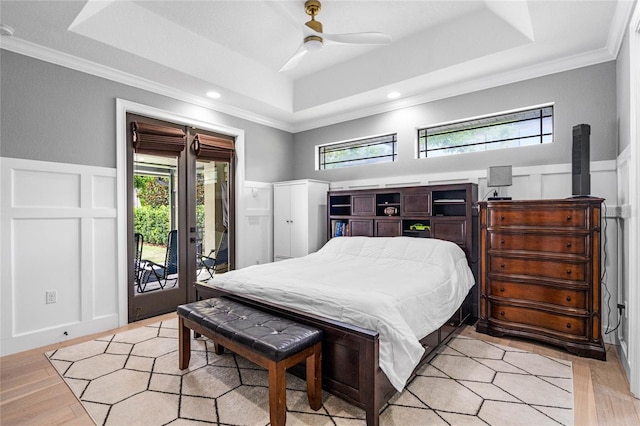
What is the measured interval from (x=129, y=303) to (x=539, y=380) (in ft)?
12.8

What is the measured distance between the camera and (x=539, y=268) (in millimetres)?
2914

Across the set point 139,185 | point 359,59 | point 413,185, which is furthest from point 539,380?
point 139,185

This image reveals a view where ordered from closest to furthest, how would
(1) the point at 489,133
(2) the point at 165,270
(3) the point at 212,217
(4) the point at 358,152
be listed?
(1) the point at 489,133 → (2) the point at 165,270 → (3) the point at 212,217 → (4) the point at 358,152

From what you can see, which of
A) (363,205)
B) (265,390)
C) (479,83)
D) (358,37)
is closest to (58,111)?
(358,37)

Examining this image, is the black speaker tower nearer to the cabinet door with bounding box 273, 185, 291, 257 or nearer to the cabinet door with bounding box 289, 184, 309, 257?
the cabinet door with bounding box 289, 184, 309, 257

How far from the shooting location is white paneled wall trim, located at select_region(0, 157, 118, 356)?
278 cm

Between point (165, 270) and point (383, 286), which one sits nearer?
point (383, 286)

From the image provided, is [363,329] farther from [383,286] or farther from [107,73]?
[107,73]

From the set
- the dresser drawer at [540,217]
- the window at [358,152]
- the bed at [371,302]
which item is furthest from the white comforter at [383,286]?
the window at [358,152]

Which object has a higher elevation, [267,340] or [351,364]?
[267,340]

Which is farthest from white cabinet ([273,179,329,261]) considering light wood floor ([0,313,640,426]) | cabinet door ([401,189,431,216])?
light wood floor ([0,313,640,426])

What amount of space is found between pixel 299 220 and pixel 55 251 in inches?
112

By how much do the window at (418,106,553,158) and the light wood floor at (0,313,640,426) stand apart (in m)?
2.19

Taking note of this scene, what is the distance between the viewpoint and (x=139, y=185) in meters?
3.70
